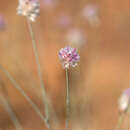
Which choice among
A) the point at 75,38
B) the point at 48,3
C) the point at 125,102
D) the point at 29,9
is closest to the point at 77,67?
the point at 75,38

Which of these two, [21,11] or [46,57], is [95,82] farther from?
[21,11]

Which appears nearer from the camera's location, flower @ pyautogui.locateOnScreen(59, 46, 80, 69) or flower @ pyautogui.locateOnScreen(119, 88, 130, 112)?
flower @ pyautogui.locateOnScreen(59, 46, 80, 69)

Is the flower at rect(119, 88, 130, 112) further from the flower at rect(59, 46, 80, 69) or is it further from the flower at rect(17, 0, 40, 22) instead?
the flower at rect(17, 0, 40, 22)

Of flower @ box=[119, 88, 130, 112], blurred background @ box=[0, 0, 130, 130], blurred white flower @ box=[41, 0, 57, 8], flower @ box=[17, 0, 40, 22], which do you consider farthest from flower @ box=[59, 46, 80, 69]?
blurred white flower @ box=[41, 0, 57, 8]

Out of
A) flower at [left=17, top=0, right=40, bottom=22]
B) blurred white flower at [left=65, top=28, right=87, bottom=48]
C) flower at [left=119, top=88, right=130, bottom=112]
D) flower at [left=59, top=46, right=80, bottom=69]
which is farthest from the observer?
blurred white flower at [left=65, top=28, right=87, bottom=48]

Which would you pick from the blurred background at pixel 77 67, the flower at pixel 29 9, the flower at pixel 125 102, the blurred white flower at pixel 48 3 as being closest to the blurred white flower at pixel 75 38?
the blurred background at pixel 77 67

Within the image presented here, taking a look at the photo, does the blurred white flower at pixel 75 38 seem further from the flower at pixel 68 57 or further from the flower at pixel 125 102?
the flower at pixel 68 57
